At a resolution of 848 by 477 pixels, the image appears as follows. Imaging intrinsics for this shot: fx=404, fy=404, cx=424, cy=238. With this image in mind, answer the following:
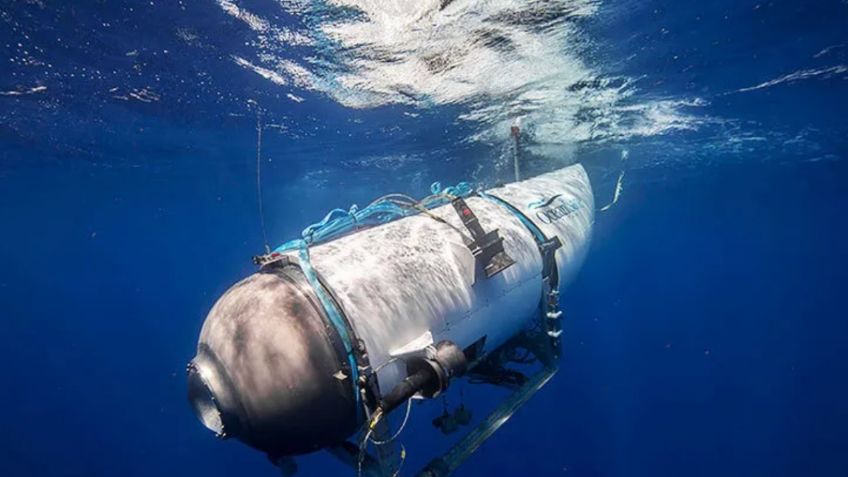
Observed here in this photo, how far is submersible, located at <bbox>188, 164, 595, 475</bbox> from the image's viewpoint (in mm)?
2713

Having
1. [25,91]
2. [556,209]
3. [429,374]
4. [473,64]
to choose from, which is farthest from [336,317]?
[25,91]

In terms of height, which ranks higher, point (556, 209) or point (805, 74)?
point (805, 74)

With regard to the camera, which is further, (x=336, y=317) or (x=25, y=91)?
(x=25, y=91)

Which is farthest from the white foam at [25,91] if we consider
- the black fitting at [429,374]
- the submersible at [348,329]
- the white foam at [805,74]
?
the white foam at [805,74]

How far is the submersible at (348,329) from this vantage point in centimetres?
271

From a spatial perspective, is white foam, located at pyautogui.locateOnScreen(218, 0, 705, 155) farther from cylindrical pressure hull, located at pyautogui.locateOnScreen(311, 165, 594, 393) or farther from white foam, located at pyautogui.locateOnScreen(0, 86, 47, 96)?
white foam, located at pyautogui.locateOnScreen(0, 86, 47, 96)

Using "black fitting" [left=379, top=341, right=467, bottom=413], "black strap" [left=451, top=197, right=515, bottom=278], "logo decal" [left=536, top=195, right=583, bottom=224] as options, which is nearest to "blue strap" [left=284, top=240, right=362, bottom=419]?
"black fitting" [left=379, top=341, right=467, bottom=413]

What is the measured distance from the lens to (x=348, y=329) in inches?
112

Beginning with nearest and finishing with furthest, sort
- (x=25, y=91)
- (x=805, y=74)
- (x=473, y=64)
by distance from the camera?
(x=473, y=64) → (x=805, y=74) → (x=25, y=91)

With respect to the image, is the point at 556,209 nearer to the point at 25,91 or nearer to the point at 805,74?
the point at 805,74

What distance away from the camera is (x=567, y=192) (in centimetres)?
673

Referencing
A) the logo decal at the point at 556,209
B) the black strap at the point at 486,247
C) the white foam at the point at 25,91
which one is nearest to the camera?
the black strap at the point at 486,247

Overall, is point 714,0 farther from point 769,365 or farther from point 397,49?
point 769,365

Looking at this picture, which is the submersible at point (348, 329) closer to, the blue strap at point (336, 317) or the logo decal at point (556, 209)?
the blue strap at point (336, 317)
